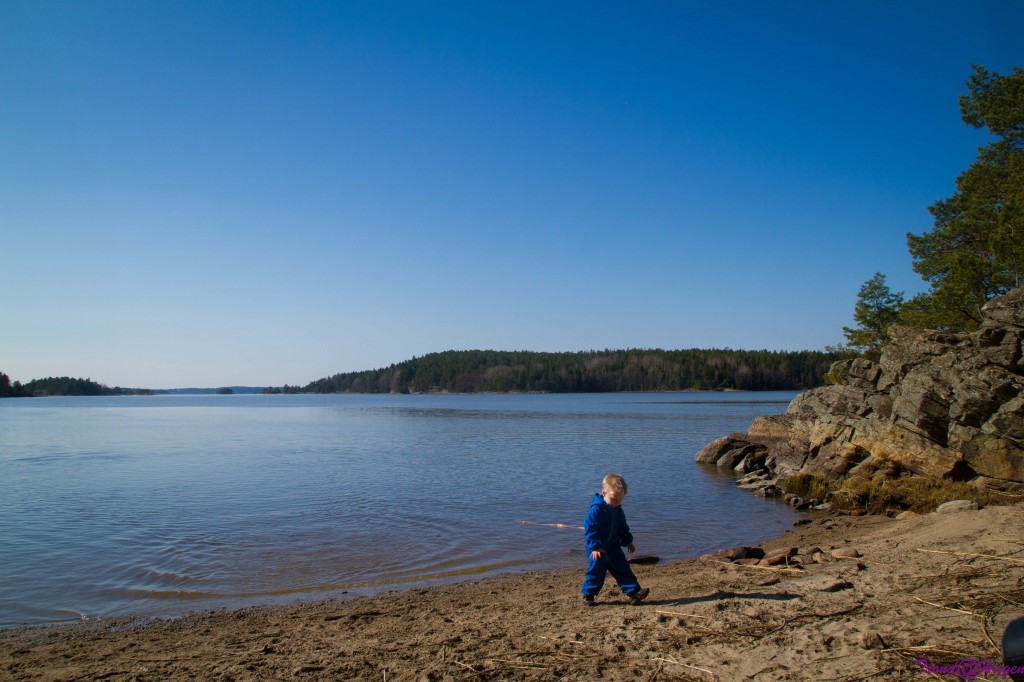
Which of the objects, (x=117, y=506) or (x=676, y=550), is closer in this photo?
(x=676, y=550)

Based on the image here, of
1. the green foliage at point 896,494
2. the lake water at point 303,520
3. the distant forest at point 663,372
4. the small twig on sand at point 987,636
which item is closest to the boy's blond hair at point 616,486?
the small twig on sand at point 987,636

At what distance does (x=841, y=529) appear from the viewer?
14.7 meters

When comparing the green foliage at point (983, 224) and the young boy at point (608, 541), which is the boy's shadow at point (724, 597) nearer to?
the young boy at point (608, 541)

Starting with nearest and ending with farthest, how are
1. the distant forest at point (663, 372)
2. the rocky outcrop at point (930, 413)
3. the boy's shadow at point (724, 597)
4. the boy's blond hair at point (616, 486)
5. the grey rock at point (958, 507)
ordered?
1. the boy's shadow at point (724, 597)
2. the boy's blond hair at point (616, 486)
3. the grey rock at point (958, 507)
4. the rocky outcrop at point (930, 413)
5. the distant forest at point (663, 372)

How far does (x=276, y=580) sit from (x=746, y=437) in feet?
79.7

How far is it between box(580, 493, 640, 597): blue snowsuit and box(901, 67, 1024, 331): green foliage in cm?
2212

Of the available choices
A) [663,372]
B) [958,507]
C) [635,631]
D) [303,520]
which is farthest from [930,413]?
[663,372]

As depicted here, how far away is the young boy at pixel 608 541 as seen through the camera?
7.62m

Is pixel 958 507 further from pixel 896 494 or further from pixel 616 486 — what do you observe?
pixel 616 486

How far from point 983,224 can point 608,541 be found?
1088 inches

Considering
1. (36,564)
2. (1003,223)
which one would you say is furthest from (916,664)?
(1003,223)

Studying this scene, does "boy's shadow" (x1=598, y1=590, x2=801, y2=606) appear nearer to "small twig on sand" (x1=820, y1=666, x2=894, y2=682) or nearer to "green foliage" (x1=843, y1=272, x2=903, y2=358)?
"small twig on sand" (x1=820, y1=666, x2=894, y2=682)

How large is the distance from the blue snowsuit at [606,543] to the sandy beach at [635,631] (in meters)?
0.31

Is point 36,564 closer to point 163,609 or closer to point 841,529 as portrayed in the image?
point 163,609
